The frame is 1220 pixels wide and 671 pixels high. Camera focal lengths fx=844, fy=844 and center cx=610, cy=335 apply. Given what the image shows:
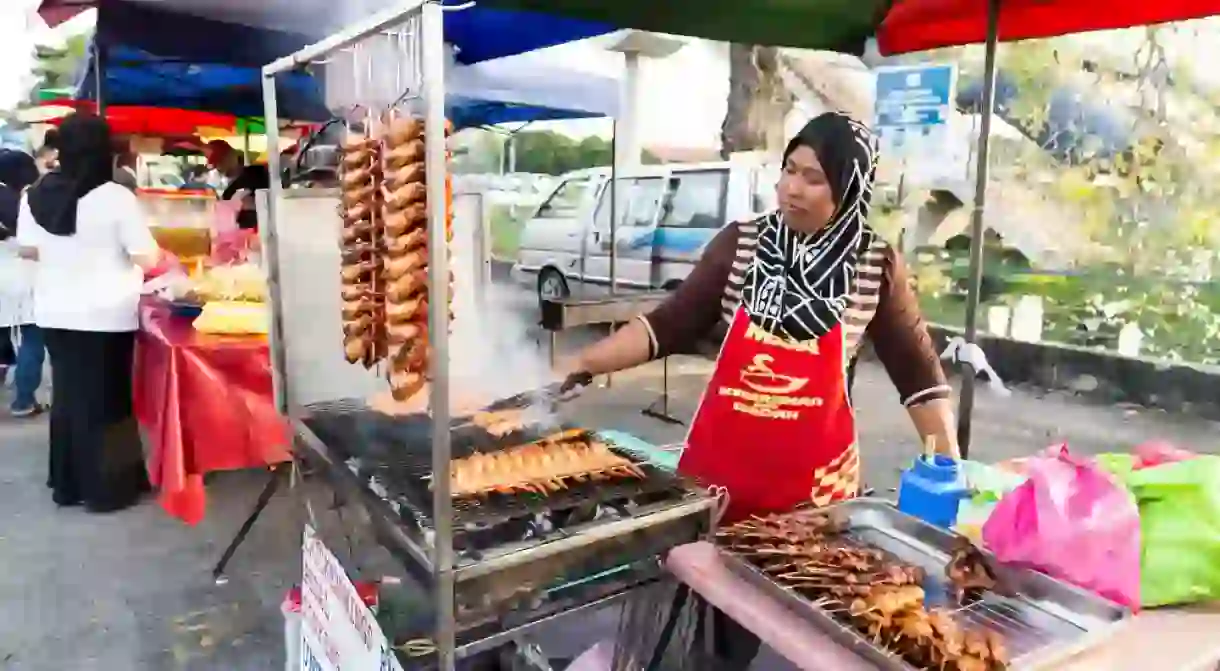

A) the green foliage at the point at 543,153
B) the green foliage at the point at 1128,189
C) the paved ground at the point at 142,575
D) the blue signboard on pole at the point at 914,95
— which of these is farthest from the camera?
the green foliage at the point at 543,153

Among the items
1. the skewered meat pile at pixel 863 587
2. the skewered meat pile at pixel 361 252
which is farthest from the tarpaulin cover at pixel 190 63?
the skewered meat pile at pixel 863 587

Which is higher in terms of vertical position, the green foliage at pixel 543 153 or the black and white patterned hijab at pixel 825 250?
the green foliage at pixel 543 153

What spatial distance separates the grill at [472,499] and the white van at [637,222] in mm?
5430

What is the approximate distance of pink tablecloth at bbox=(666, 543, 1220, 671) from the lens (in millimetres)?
1222

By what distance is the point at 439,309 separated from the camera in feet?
4.19

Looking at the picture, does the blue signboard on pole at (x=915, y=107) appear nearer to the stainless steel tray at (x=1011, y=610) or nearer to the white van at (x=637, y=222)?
the white van at (x=637, y=222)

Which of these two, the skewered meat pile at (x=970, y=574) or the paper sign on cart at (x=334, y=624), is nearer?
the skewered meat pile at (x=970, y=574)

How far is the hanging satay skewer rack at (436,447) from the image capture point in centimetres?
132

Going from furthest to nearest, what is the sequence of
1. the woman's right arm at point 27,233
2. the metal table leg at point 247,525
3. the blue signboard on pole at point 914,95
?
1. the blue signboard on pole at point 914,95
2. the woman's right arm at point 27,233
3. the metal table leg at point 247,525

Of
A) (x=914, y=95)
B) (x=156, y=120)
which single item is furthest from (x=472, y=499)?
(x=156, y=120)

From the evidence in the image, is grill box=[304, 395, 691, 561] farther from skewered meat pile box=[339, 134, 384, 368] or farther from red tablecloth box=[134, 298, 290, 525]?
red tablecloth box=[134, 298, 290, 525]

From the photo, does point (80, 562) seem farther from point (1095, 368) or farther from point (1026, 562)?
point (1095, 368)

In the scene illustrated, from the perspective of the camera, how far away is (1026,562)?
4.74 ft

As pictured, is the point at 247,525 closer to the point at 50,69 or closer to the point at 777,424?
the point at 777,424
